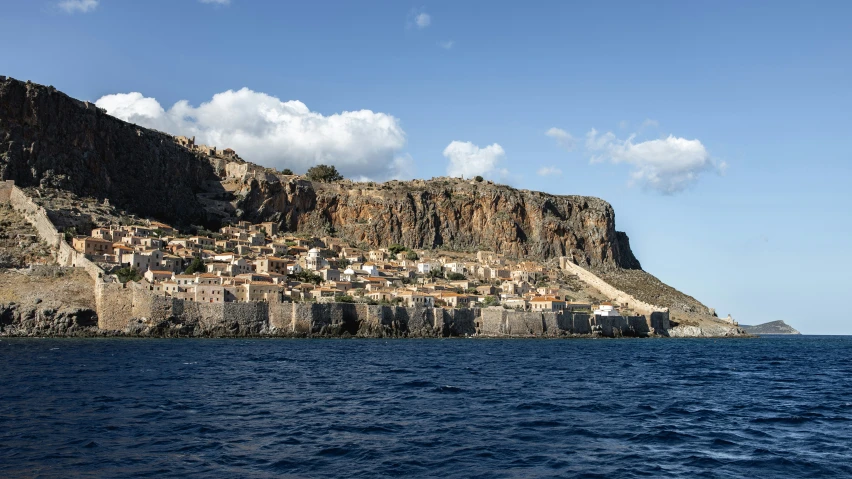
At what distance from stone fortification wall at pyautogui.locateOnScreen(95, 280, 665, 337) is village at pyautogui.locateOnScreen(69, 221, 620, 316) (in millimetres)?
1774

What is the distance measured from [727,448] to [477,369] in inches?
767

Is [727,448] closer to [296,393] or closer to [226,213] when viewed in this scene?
[296,393]

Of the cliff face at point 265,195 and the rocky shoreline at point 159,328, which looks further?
the cliff face at point 265,195

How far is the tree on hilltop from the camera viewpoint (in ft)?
439

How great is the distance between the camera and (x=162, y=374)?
32.4 metres

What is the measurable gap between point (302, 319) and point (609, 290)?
51877 millimetres

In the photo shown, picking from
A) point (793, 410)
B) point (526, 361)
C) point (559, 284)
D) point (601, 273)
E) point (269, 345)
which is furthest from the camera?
point (601, 273)

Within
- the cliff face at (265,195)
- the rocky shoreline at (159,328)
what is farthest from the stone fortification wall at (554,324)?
the cliff face at (265,195)

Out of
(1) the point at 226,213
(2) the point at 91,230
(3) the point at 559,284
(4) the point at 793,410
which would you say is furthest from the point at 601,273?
(4) the point at 793,410

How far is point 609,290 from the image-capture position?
10200 centimetres

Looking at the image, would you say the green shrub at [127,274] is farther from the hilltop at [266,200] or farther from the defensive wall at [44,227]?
the hilltop at [266,200]

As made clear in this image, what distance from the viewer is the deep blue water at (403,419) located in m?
16.8

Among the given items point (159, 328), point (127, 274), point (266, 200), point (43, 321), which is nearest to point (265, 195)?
point (266, 200)

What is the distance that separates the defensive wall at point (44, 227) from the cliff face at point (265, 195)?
5507 mm
